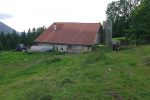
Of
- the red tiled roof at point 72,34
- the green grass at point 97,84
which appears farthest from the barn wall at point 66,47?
the green grass at point 97,84

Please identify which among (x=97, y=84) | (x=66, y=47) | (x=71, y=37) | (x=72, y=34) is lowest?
(x=97, y=84)

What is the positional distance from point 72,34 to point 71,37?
0.95m

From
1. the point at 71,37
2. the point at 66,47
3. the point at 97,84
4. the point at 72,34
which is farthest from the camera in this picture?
the point at 72,34

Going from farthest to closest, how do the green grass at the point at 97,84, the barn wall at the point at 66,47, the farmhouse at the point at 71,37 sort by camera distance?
the farmhouse at the point at 71,37 < the barn wall at the point at 66,47 < the green grass at the point at 97,84

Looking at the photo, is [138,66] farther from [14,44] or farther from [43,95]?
[14,44]

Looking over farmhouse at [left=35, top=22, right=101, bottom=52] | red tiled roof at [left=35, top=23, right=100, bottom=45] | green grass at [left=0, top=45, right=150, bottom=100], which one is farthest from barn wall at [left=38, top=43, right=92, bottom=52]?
green grass at [left=0, top=45, right=150, bottom=100]

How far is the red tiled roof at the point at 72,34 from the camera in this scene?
4682 cm

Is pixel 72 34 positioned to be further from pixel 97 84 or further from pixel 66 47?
pixel 97 84

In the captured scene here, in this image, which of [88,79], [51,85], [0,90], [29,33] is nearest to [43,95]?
[51,85]

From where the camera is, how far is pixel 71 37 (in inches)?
1898

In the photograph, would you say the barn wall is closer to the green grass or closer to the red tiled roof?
the red tiled roof

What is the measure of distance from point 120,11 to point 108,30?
1927 cm

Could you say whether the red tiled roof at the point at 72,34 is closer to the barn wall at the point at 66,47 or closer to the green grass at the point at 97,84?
the barn wall at the point at 66,47

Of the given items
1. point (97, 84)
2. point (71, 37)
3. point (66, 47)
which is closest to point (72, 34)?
point (71, 37)
